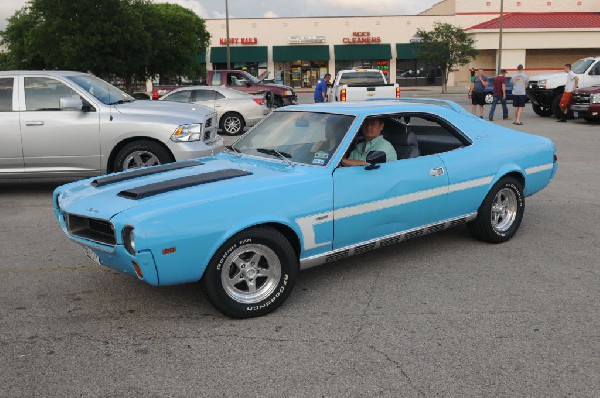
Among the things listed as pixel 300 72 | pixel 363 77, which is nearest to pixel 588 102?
pixel 363 77

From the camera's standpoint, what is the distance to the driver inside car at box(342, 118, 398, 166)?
5.16 metres

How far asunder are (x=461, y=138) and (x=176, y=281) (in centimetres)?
307

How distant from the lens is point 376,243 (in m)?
4.93

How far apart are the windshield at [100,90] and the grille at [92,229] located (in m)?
4.77

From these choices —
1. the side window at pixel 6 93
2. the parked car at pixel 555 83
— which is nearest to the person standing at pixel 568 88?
the parked car at pixel 555 83

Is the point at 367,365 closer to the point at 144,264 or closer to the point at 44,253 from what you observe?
the point at 144,264

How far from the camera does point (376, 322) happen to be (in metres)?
4.22

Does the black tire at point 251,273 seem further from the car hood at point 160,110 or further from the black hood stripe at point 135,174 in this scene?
the car hood at point 160,110

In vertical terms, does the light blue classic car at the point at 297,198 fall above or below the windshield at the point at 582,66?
below

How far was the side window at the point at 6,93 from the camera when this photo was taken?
8.66 m

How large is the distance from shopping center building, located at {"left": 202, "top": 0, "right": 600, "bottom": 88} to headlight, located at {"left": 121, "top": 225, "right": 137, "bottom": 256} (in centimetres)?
4877

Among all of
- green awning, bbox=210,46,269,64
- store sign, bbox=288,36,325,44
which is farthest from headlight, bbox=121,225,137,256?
store sign, bbox=288,36,325,44

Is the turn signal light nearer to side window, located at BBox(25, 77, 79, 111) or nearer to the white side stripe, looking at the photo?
the white side stripe

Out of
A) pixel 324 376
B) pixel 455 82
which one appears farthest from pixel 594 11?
pixel 324 376
